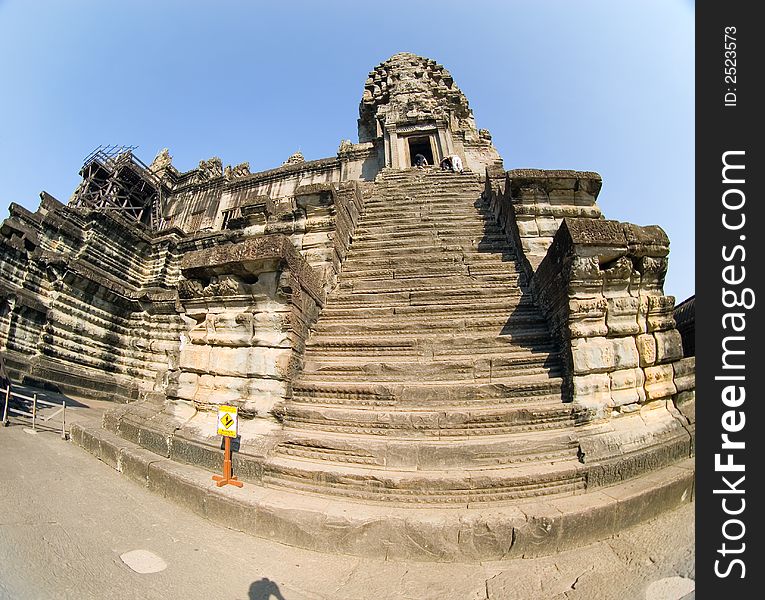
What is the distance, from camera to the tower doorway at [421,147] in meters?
17.8

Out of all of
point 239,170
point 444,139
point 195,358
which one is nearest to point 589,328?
point 195,358

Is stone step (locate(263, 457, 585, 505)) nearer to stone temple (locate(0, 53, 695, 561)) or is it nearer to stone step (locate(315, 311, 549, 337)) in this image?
stone temple (locate(0, 53, 695, 561))

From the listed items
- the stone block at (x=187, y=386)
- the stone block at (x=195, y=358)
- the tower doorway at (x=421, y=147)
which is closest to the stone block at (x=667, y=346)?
the stone block at (x=195, y=358)

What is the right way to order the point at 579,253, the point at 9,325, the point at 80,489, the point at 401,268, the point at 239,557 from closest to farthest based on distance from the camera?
the point at 239,557 < the point at 80,489 < the point at 579,253 < the point at 401,268 < the point at 9,325

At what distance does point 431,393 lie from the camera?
4.14 meters

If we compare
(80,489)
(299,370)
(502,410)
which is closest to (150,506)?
(80,489)

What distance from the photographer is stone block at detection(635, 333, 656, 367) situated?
160 inches

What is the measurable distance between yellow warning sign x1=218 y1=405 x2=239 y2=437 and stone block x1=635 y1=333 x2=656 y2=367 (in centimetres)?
489

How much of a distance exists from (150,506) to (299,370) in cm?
213

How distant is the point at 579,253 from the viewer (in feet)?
13.6

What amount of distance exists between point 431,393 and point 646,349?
8.94ft

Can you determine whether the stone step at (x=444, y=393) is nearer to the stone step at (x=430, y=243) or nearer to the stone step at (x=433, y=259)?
the stone step at (x=433, y=259)

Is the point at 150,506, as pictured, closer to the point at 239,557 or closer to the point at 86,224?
the point at 239,557
